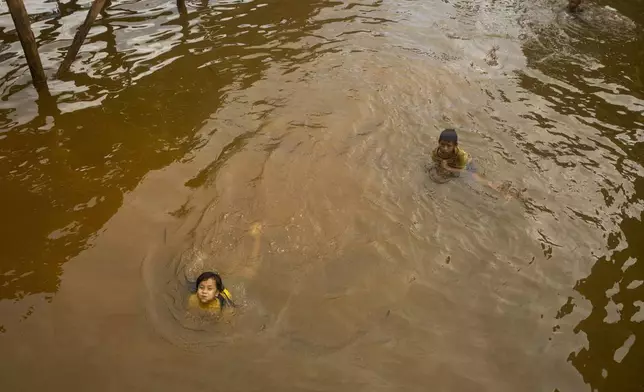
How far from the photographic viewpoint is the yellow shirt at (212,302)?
4691 millimetres

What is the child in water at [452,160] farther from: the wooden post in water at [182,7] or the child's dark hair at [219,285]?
the wooden post in water at [182,7]

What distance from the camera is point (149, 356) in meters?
4.42

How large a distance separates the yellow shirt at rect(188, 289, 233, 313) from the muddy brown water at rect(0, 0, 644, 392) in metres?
0.13

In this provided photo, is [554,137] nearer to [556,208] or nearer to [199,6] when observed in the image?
[556,208]

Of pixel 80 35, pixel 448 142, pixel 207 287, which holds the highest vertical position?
pixel 80 35

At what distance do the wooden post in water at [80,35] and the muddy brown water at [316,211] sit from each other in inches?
7.3

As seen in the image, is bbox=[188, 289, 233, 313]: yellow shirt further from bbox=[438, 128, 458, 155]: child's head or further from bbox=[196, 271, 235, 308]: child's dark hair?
bbox=[438, 128, 458, 155]: child's head

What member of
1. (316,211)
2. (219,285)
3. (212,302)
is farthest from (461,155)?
(212,302)

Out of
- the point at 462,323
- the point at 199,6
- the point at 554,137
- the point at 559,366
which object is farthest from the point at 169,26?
the point at 559,366

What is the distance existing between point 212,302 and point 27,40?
5.36m

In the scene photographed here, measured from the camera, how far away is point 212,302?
15.4 ft

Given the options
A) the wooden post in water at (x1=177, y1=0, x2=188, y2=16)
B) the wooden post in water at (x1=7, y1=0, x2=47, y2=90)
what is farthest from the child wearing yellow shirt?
the wooden post in water at (x1=177, y1=0, x2=188, y2=16)

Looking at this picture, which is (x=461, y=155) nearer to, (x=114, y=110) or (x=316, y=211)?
(x=316, y=211)

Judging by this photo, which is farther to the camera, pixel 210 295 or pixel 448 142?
pixel 448 142
